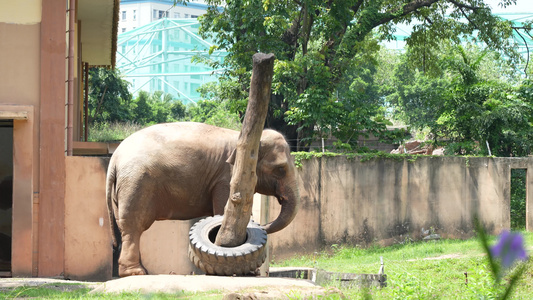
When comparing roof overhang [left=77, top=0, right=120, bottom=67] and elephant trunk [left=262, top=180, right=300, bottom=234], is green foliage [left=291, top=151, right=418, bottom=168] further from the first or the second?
elephant trunk [left=262, top=180, right=300, bottom=234]

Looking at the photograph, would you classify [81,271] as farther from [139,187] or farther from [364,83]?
[364,83]

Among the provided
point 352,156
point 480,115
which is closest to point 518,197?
point 480,115

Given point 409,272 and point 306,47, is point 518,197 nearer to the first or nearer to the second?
point 306,47

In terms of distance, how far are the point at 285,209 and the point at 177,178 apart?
1.34 m

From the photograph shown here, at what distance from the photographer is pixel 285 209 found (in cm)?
764

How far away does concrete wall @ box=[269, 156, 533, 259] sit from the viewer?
13.0 metres

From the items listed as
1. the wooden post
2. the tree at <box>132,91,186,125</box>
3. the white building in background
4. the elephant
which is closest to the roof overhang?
the elephant

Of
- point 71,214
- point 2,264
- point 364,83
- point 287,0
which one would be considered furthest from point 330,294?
point 364,83

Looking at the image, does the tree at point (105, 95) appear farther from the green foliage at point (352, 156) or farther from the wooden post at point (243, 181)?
the wooden post at point (243, 181)

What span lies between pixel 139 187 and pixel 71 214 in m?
1.64

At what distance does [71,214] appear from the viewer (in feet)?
27.5

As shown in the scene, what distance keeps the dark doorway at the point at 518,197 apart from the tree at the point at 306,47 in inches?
153

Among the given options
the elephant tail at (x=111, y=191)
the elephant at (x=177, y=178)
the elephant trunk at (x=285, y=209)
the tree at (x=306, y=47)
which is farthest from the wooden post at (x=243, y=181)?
the tree at (x=306, y=47)

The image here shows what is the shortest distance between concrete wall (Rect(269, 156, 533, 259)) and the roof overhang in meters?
5.18
